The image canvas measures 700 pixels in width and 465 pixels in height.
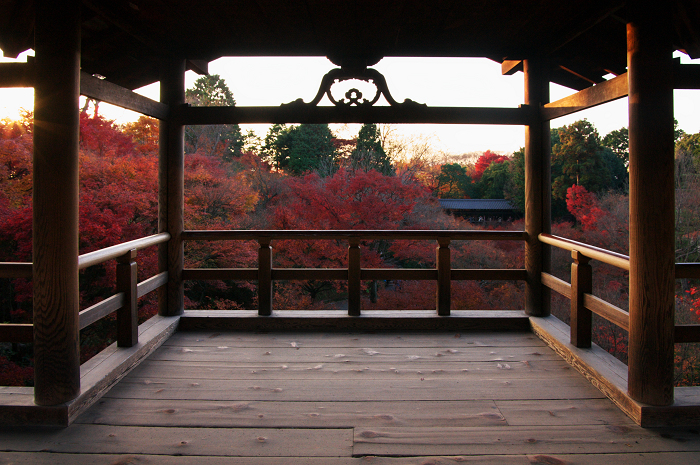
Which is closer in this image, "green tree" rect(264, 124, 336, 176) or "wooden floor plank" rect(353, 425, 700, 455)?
"wooden floor plank" rect(353, 425, 700, 455)

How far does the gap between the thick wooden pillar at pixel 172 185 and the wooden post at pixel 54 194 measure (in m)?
1.33

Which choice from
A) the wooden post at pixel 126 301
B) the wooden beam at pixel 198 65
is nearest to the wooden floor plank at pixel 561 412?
the wooden post at pixel 126 301

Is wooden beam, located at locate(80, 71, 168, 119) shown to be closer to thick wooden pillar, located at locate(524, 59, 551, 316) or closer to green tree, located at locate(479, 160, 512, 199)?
thick wooden pillar, located at locate(524, 59, 551, 316)

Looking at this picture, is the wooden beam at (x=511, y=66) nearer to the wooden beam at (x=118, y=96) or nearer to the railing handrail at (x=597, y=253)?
the railing handrail at (x=597, y=253)

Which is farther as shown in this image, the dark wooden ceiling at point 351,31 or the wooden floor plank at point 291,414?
the dark wooden ceiling at point 351,31

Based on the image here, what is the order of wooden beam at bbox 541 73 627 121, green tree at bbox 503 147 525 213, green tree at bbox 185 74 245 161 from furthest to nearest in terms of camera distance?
green tree at bbox 503 147 525 213 → green tree at bbox 185 74 245 161 → wooden beam at bbox 541 73 627 121

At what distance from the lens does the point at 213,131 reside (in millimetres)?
13922

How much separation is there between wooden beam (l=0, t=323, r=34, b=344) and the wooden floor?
0.41 meters

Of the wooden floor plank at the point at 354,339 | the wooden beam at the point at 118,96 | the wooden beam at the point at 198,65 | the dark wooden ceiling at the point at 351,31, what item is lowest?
the wooden floor plank at the point at 354,339

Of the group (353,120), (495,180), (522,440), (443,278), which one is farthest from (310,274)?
(495,180)

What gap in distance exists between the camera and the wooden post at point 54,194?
1923 mm

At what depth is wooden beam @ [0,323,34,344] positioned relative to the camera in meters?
2.07

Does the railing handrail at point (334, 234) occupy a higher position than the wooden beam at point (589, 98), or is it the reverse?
the wooden beam at point (589, 98)

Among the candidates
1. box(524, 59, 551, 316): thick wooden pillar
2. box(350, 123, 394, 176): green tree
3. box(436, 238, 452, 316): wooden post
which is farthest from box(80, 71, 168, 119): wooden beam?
box(350, 123, 394, 176): green tree
